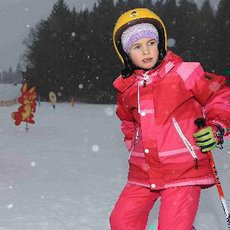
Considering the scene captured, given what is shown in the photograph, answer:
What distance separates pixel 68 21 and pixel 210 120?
54.4 meters

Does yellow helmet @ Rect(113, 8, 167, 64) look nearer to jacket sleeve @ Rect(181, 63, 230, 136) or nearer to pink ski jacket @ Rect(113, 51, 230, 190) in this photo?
pink ski jacket @ Rect(113, 51, 230, 190)

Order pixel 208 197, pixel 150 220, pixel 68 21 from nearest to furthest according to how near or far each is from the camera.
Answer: pixel 150 220
pixel 208 197
pixel 68 21

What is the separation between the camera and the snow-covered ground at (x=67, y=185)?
5547mm

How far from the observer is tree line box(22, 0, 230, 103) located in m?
52.7

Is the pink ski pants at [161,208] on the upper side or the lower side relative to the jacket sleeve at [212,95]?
lower

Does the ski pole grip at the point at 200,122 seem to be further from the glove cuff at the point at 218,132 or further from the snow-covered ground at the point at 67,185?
the snow-covered ground at the point at 67,185

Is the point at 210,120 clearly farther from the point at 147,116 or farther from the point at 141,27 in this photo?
the point at 141,27

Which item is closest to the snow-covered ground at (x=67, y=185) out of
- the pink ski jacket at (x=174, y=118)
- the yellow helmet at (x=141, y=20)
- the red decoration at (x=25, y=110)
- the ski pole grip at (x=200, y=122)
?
the pink ski jacket at (x=174, y=118)

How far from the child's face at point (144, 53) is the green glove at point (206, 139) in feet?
1.90

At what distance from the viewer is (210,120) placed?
319 centimetres

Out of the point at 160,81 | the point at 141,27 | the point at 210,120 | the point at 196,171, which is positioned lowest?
the point at 196,171

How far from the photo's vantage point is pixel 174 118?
3.15 metres

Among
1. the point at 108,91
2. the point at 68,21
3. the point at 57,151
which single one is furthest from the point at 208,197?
the point at 68,21

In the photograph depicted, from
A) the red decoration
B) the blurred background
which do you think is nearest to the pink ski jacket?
the red decoration
